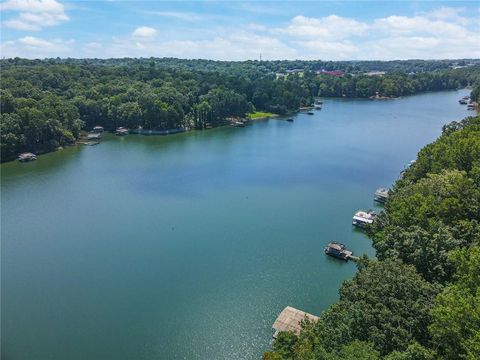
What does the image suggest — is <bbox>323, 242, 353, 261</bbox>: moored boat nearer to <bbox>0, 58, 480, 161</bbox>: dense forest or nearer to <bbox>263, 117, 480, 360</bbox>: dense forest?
<bbox>263, 117, 480, 360</bbox>: dense forest

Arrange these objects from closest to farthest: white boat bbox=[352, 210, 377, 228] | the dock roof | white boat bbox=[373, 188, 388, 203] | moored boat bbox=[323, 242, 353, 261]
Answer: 1. the dock roof
2. moored boat bbox=[323, 242, 353, 261]
3. white boat bbox=[352, 210, 377, 228]
4. white boat bbox=[373, 188, 388, 203]

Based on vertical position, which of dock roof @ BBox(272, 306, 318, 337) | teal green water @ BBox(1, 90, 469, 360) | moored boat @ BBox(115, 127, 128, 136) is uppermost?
moored boat @ BBox(115, 127, 128, 136)

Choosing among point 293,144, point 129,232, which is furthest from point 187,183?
point 293,144

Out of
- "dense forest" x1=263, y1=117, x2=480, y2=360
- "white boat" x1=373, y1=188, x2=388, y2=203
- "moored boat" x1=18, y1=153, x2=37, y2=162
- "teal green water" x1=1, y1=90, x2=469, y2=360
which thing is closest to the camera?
"dense forest" x1=263, y1=117, x2=480, y2=360

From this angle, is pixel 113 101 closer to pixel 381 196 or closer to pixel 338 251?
pixel 381 196

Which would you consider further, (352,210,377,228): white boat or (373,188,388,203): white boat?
(373,188,388,203): white boat

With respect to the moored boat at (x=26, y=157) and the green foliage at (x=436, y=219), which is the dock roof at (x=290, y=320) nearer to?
the green foliage at (x=436, y=219)

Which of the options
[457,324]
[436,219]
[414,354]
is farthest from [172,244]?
[457,324]

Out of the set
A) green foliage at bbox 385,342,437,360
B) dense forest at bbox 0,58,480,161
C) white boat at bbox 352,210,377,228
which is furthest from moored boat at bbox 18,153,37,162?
green foliage at bbox 385,342,437,360
